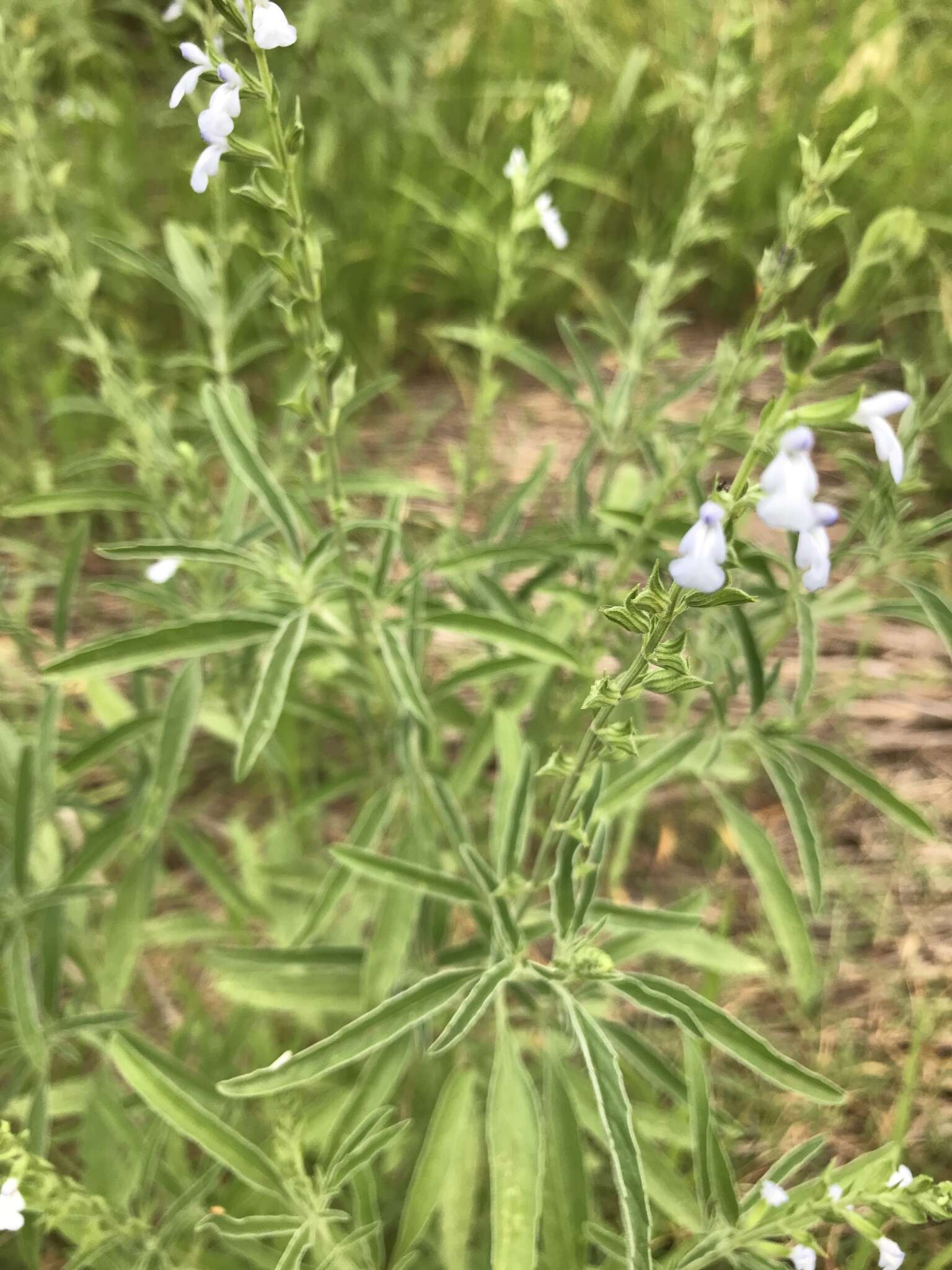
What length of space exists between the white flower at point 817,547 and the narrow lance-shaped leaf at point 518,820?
0.49 meters

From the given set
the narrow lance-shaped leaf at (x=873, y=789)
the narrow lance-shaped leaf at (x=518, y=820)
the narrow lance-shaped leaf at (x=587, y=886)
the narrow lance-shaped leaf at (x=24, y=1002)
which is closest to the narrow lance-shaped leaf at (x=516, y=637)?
the narrow lance-shaped leaf at (x=518, y=820)

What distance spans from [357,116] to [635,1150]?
2.78m

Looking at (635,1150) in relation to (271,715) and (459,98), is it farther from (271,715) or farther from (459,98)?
(459,98)

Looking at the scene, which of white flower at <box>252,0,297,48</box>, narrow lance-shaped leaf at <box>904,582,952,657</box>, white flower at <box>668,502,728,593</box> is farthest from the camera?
narrow lance-shaped leaf at <box>904,582,952,657</box>

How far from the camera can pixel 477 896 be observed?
1139 millimetres

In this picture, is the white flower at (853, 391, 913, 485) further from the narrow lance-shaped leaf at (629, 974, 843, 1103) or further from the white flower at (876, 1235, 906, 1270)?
the white flower at (876, 1235, 906, 1270)

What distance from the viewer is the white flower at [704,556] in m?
0.57

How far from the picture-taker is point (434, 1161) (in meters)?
1.07

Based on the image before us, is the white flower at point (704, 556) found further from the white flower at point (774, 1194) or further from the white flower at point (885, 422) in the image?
the white flower at point (774, 1194)

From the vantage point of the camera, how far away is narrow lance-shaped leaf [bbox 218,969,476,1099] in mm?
907

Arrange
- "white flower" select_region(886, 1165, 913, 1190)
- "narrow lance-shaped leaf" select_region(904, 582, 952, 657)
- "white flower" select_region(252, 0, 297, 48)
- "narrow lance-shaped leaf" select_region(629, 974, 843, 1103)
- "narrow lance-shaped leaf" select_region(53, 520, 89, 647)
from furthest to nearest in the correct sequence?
"narrow lance-shaped leaf" select_region(53, 520, 89, 647)
"narrow lance-shaped leaf" select_region(904, 582, 952, 657)
"narrow lance-shaped leaf" select_region(629, 974, 843, 1103)
"white flower" select_region(886, 1165, 913, 1190)
"white flower" select_region(252, 0, 297, 48)

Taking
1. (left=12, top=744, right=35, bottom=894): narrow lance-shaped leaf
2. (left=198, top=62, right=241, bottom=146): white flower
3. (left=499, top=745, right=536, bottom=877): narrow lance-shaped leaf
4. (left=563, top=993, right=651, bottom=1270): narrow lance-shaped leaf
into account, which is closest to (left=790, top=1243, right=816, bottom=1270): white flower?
(left=563, top=993, right=651, bottom=1270): narrow lance-shaped leaf

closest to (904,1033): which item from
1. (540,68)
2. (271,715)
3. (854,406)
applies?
(271,715)

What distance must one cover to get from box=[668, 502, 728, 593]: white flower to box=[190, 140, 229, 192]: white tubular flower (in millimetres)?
541
